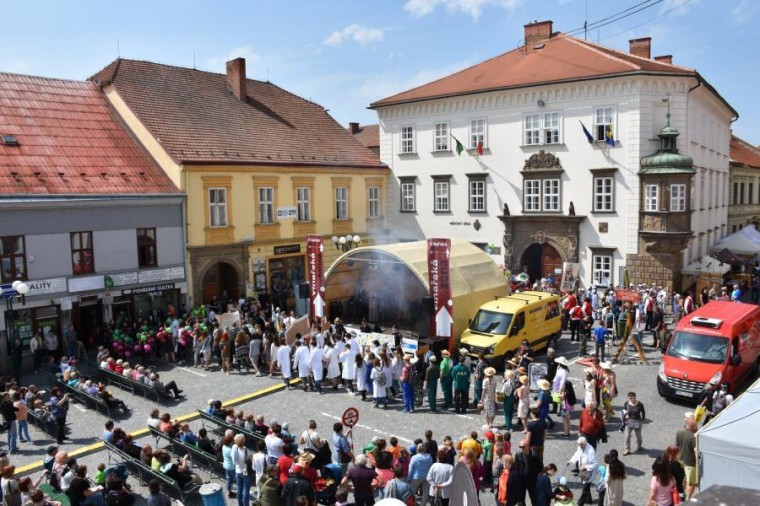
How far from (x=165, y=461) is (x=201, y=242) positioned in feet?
53.8

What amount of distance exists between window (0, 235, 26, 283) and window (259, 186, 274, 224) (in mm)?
10875

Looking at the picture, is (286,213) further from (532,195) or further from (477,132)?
(532,195)

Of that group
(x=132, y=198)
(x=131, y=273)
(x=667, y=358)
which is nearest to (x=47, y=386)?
(x=131, y=273)

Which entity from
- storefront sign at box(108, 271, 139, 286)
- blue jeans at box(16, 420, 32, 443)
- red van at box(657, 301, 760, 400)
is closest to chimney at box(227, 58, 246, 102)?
storefront sign at box(108, 271, 139, 286)

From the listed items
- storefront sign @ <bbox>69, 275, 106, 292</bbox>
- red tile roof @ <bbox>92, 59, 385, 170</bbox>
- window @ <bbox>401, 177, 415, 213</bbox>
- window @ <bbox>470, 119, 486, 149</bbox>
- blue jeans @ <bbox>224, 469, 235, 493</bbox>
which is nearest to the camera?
blue jeans @ <bbox>224, 469, 235, 493</bbox>

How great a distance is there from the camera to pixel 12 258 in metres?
20.9

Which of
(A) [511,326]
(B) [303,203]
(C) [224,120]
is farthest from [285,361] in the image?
(C) [224,120]

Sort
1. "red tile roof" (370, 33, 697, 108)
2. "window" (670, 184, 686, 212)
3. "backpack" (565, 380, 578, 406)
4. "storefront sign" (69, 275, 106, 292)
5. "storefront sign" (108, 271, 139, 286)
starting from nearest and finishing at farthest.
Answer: "backpack" (565, 380, 578, 406)
"storefront sign" (69, 275, 106, 292)
"storefront sign" (108, 271, 139, 286)
"window" (670, 184, 686, 212)
"red tile roof" (370, 33, 697, 108)

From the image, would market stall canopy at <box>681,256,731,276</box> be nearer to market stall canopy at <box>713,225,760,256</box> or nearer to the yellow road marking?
market stall canopy at <box>713,225,760,256</box>

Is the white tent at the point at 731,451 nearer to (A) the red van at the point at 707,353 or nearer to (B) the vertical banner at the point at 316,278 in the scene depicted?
(A) the red van at the point at 707,353

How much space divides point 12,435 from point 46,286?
8.51 meters

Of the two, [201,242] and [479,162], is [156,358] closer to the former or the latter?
[201,242]

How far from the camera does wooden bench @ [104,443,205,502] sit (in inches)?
439

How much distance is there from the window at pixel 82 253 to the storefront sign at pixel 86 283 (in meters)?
0.35
